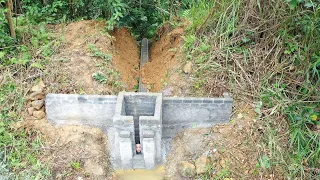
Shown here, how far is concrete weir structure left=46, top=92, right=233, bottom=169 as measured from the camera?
475cm

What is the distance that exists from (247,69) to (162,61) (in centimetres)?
224

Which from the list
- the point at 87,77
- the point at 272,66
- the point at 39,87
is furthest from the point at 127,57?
the point at 272,66

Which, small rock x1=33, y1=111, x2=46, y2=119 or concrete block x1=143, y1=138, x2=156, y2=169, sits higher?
small rock x1=33, y1=111, x2=46, y2=119

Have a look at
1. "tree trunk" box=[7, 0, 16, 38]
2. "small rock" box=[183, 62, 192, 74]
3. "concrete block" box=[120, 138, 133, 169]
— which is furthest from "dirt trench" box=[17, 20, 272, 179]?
"tree trunk" box=[7, 0, 16, 38]

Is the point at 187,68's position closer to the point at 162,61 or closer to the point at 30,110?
the point at 162,61

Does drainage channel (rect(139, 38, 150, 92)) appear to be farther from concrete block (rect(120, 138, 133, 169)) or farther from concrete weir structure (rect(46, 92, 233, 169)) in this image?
concrete block (rect(120, 138, 133, 169))

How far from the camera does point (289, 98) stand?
4707 millimetres

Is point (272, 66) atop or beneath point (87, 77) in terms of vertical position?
Answer: atop

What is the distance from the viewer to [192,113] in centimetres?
491

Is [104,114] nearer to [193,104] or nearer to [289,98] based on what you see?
[193,104]

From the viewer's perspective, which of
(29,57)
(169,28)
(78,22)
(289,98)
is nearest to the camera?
(289,98)

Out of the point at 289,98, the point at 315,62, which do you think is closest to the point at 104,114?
the point at 289,98

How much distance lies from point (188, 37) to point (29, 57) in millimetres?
2884

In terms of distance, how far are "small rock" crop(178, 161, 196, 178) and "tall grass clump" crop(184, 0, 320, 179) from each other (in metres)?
1.03
